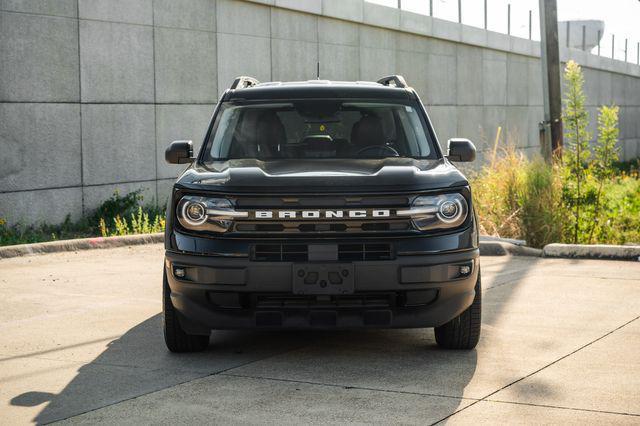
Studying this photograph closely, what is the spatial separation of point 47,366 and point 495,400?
2.81 metres

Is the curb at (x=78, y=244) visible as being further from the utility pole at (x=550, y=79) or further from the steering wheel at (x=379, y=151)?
the utility pole at (x=550, y=79)

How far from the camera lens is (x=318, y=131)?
7.98 meters

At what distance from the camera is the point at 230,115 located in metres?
7.98

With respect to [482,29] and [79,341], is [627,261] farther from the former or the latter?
[482,29]

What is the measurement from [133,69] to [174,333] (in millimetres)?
9030

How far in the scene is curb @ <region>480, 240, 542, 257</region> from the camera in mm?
12789

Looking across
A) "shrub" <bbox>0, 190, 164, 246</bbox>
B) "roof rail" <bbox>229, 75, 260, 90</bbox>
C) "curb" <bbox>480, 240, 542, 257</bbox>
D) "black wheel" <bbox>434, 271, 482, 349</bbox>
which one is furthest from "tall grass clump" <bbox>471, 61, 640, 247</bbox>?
"black wheel" <bbox>434, 271, 482, 349</bbox>

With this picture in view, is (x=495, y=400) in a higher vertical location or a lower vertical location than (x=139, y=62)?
lower

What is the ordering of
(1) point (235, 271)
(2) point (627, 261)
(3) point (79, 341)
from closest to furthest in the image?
1. (1) point (235, 271)
2. (3) point (79, 341)
3. (2) point (627, 261)

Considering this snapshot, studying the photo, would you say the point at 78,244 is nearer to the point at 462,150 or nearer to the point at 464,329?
the point at 462,150

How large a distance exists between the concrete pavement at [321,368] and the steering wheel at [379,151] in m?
1.30

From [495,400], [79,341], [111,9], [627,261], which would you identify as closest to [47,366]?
[79,341]

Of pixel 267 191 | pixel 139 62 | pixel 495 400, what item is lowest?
pixel 495 400

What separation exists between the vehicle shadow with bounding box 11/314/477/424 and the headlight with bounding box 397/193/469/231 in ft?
2.90
